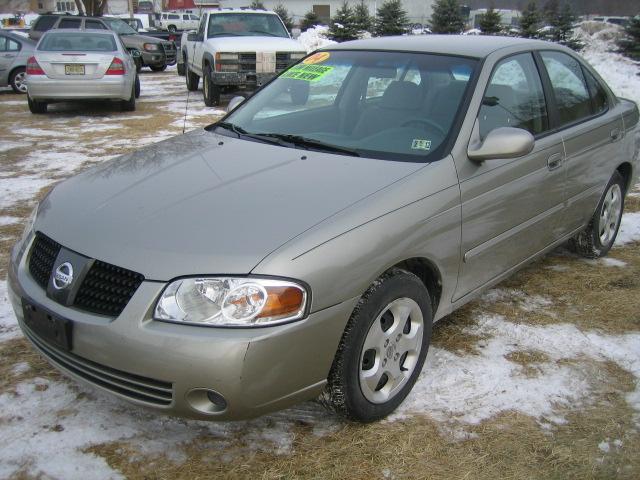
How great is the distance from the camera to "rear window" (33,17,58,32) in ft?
62.9

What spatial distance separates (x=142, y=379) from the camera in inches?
91.7

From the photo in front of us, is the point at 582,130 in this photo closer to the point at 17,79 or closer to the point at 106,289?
the point at 106,289

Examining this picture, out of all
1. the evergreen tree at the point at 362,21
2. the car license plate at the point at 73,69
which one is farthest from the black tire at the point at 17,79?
the evergreen tree at the point at 362,21

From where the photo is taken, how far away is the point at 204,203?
2.70m

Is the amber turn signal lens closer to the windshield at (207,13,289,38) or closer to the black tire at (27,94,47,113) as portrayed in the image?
the black tire at (27,94,47,113)

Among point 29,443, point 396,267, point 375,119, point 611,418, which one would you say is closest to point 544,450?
point 611,418

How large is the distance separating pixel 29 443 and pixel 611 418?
253 centimetres

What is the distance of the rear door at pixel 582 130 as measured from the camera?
397cm

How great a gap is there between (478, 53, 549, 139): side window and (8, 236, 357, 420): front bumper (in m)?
1.57

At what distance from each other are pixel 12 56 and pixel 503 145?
46.4 feet

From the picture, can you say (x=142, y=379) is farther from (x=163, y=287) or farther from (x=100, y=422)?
(x=100, y=422)

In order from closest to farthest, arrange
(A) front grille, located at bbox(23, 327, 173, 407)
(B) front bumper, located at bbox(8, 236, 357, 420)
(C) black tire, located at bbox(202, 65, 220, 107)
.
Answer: (B) front bumper, located at bbox(8, 236, 357, 420), (A) front grille, located at bbox(23, 327, 173, 407), (C) black tire, located at bbox(202, 65, 220, 107)

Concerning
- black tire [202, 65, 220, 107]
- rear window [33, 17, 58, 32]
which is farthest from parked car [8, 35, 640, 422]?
rear window [33, 17, 58, 32]

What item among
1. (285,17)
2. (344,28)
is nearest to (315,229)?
(344,28)
